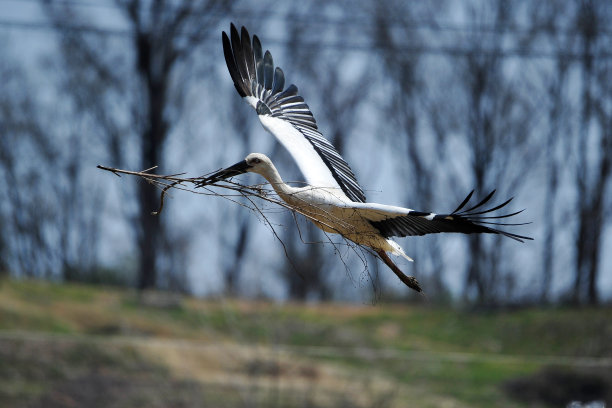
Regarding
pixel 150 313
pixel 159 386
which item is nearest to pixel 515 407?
pixel 159 386

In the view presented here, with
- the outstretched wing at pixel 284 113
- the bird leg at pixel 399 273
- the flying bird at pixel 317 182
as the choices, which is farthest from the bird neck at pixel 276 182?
the bird leg at pixel 399 273

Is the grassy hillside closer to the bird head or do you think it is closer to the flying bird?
the flying bird

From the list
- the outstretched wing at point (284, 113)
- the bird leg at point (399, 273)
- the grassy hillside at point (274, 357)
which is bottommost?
the grassy hillside at point (274, 357)

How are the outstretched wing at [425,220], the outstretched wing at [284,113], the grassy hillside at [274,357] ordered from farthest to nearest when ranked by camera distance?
the grassy hillside at [274,357], the outstretched wing at [284,113], the outstretched wing at [425,220]

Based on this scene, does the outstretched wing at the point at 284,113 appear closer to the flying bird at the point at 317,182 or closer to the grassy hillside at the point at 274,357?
the flying bird at the point at 317,182

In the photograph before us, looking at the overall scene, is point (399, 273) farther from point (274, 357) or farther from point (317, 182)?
point (274, 357)

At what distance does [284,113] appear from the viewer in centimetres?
682

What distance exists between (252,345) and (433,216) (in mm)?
11993

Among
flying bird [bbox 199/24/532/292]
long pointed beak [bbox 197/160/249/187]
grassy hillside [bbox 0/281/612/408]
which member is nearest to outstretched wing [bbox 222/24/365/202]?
flying bird [bbox 199/24/532/292]

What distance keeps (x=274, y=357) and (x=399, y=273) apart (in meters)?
11.1

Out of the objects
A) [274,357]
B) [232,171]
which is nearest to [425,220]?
[232,171]

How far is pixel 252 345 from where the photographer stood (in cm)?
1628

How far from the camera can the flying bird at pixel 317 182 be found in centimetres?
476

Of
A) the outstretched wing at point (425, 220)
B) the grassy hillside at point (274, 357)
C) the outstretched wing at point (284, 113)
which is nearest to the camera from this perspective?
the outstretched wing at point (425, 220)
